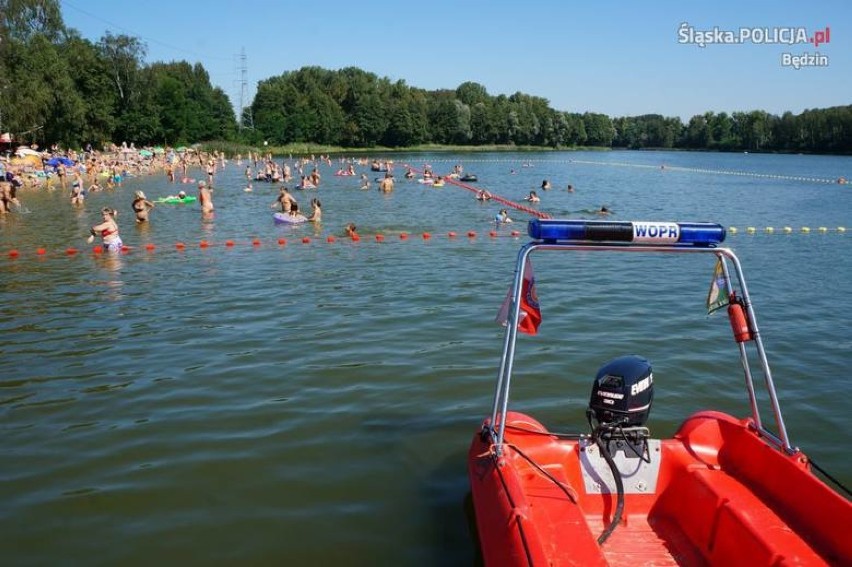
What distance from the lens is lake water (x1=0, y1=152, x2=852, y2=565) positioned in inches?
240

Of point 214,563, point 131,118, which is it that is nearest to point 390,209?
point 214,563

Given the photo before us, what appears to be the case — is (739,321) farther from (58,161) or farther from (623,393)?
(58,161)

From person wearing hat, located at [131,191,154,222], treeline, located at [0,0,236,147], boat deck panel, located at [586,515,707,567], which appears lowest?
boat deck panel, located at [586,515,707,567]

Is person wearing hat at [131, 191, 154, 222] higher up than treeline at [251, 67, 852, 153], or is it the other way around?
treeline at [251, 67, 852, 153]

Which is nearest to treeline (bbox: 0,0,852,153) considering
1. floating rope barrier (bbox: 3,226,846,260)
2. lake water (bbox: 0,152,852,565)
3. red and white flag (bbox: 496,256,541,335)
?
floating rope barrier (bbox: 3,226,846,260)

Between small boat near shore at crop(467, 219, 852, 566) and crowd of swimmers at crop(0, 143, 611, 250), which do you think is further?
crowd of swimmers at crop(0, 143, 611, 250)

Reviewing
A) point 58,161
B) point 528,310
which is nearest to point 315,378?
point 528,310

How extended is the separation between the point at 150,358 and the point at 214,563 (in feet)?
17.9

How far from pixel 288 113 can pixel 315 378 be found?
390 ft

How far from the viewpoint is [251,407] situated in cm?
846

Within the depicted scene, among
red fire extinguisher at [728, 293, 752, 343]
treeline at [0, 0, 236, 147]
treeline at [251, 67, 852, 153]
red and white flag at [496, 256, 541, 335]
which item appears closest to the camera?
red fire extinguisher at [728, 293, 752, 343]

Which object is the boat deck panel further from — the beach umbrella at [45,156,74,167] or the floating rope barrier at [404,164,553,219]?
the beach umbrella at [45,156,74,167]

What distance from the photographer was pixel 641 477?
5492 millimetres

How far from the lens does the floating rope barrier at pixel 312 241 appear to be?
779 inches
